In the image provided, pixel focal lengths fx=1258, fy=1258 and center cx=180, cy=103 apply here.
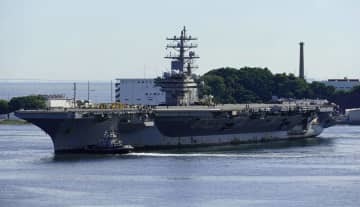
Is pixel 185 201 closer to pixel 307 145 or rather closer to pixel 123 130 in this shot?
pixel 123 130

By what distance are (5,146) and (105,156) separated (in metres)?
10.8

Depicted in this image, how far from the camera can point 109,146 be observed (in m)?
63.0

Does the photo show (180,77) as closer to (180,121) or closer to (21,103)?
(180,121)

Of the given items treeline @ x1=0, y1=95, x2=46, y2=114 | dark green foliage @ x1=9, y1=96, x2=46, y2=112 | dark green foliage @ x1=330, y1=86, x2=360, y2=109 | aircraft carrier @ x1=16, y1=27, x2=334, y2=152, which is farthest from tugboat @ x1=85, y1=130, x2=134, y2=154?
dark green foliage @ x1=330, y1=86, x2=360, y2=109

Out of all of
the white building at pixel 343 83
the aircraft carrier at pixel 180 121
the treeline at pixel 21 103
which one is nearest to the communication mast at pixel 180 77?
the aircraft carrier at pixel 180 121

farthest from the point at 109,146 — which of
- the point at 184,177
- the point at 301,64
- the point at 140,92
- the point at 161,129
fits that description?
the point at 301,64

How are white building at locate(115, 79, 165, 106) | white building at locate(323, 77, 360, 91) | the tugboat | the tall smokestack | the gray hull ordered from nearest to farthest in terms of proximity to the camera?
the tugboat < the gray hull < white building at locate(115, 79, 165, 106) < the tall smokestack < white building at locate(323, 77, 360, 91)

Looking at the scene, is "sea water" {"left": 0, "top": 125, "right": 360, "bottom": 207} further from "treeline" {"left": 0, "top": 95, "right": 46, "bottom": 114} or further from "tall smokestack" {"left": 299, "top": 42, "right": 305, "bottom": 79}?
"tall smokestack" {"left": 299, "top": 42, "right": 305, "bottom": 79}

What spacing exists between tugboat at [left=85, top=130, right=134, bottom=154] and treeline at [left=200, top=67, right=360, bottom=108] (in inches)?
2276

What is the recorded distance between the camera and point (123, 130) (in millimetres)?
65688

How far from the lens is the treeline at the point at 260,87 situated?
12450cm

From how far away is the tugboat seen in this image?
63.1 metres

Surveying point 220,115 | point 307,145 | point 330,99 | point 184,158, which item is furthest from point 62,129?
point 330,99

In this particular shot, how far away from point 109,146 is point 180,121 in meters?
6.58
